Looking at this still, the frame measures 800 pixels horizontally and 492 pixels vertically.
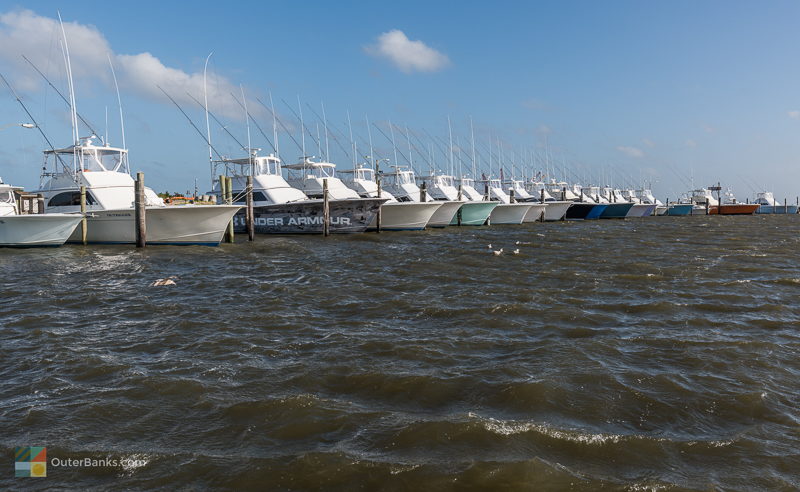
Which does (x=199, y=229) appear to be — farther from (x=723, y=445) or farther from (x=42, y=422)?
(x=723, y=445)

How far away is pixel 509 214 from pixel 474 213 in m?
4.71

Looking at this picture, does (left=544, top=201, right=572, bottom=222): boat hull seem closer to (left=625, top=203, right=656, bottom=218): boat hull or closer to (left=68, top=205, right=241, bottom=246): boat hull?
A: (left=625, top=203, right=656, bottom=218): boat hull

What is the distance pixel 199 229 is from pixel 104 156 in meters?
5.78

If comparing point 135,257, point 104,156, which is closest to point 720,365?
point 135,257

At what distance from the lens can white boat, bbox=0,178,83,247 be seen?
61.2 feet

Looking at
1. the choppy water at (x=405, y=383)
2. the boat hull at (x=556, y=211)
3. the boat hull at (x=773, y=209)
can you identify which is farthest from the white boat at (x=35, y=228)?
the boat hull at (x=773, y=209)

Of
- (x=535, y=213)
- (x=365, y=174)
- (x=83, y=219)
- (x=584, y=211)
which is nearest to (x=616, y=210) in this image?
(x=584, y=211)

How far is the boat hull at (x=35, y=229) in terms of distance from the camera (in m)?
18.7

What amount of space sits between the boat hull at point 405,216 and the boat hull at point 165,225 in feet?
30.3

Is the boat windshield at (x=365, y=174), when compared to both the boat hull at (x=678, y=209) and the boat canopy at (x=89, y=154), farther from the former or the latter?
the boat hull at (x=678, y=209)

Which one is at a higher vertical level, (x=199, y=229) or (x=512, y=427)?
(x=199, y=229)

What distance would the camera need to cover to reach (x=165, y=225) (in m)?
19.9

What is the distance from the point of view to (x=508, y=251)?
19.9m

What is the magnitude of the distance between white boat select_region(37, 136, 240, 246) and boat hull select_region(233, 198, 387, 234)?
18.1ft
